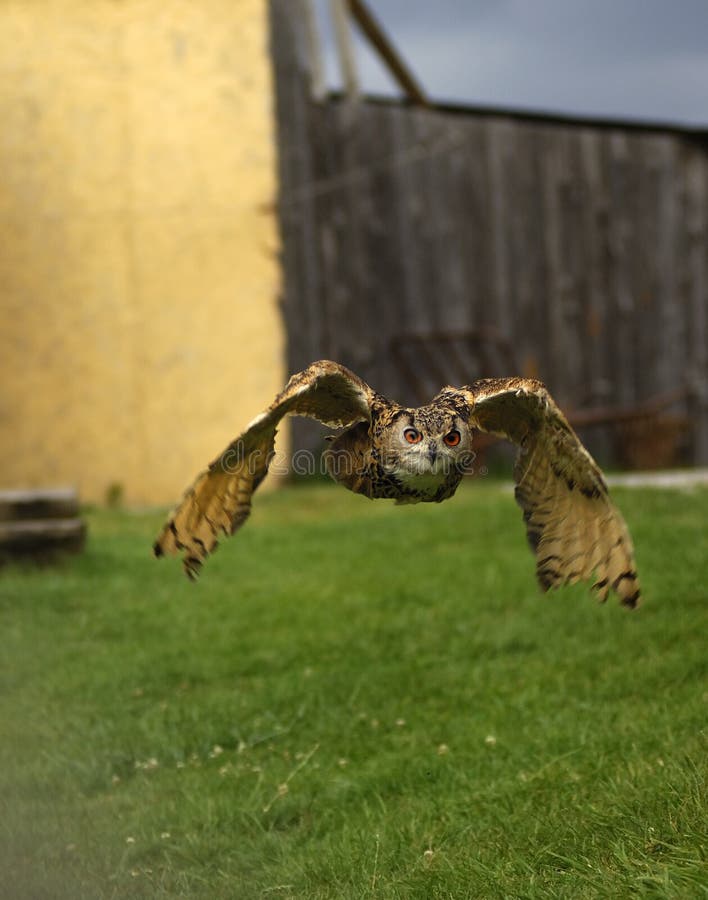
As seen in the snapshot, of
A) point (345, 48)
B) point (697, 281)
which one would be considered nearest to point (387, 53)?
point (345, 48)

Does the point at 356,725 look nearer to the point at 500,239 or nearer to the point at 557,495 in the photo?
the point at 557,495

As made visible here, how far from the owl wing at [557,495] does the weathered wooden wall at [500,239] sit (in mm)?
5972

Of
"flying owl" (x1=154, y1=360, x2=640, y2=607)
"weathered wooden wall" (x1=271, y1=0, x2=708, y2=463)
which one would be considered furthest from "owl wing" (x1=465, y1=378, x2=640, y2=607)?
"weathered wooden wall" (x1=271, y1=0, x2=708, y2=463)

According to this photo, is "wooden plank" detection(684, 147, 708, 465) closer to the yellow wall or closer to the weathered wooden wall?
the weathered wooden wall

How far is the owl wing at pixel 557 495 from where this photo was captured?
2865mm

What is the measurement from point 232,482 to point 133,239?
632cm

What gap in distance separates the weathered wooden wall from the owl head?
6.17 meters

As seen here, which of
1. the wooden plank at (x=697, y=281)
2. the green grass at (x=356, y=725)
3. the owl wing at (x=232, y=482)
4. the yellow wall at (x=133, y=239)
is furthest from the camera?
→ the wooden plank at (x=697, y=281)

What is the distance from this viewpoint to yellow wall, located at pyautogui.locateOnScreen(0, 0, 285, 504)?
344 inches

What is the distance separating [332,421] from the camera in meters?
3.11

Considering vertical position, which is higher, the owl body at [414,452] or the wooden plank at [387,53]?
the wooden plank at [387,53]

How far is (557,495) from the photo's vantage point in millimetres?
3033

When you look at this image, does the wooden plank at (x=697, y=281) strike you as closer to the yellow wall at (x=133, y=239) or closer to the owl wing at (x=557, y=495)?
the yellow wall at (x=133, y=239)

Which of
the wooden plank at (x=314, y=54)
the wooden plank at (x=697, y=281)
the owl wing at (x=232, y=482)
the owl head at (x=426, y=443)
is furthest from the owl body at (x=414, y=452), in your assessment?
the wooden plank at (x=697, y=281)
